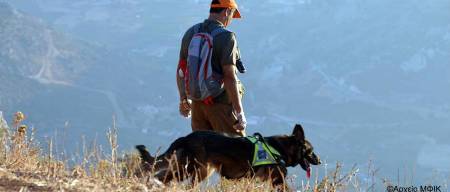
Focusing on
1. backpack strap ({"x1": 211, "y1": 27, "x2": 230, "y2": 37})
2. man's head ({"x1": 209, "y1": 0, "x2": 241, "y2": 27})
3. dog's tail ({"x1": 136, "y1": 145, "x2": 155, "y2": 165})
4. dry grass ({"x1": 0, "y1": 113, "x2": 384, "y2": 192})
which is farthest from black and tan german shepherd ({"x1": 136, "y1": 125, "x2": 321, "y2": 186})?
man's head ({"x1": 209, "y1": 0, "x2": 241, "y2": 27})

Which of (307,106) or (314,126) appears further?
(307,106)

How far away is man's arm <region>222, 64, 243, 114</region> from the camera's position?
5102 millimetres

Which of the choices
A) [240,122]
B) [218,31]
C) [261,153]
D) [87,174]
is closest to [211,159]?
[261,153]

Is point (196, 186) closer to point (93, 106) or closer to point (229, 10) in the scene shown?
point (229, 10)

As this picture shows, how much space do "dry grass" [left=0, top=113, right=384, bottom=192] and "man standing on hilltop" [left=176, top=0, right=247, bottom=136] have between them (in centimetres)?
78

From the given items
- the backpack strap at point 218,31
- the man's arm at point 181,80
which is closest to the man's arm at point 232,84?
the backpack strap at point 218,31

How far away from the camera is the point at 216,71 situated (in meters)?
5.28

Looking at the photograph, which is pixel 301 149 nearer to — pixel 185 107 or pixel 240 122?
pixel 240 122

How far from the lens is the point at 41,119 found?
149000 millimetres

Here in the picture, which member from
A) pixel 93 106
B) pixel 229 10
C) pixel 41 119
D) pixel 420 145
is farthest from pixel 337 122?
pixel 229 10

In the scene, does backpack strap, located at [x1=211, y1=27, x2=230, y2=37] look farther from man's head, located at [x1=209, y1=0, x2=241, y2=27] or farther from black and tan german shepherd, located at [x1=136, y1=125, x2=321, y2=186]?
black and tan german shepherd, located at [x1=136, y1=125, x2=321, y2=186]

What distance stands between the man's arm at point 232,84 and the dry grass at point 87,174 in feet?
2.15

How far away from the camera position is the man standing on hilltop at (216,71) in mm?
5125

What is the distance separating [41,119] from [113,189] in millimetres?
150845
